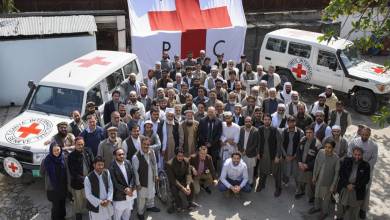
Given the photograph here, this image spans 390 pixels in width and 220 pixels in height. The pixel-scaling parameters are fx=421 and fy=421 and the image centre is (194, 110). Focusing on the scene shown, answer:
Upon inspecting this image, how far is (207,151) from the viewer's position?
847 centimetres

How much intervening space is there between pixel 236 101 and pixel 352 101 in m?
5.00

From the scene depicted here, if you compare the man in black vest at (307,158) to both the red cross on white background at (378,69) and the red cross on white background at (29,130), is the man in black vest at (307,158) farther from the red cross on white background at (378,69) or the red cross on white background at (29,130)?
the red cross on white background at (378,69)

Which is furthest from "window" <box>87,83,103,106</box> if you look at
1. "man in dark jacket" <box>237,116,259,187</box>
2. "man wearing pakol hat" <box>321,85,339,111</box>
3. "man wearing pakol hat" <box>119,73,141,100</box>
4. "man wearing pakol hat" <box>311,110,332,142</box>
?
"man wearing pakol hat" <box>321,85,339,111</box>

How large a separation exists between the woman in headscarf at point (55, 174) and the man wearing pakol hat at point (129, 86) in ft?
9.81

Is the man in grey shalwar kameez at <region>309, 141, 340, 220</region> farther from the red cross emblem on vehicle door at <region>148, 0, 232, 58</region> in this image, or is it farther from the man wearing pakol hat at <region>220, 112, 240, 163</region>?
the red cross emblem on vehicle door at <region>148, 0, 232, 58</region>

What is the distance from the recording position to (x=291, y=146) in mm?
8203

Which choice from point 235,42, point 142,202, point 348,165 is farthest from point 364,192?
point 235,42

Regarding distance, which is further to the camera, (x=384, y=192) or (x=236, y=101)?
(x=236, y=101)

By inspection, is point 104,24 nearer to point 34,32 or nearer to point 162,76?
point 34,32

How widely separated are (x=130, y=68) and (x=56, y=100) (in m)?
2.41

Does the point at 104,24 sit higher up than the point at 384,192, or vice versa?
the point at 104,24

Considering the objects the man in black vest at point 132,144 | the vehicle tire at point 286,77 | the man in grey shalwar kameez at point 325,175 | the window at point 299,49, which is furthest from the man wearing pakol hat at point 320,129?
the vehicle tire at point 286,77

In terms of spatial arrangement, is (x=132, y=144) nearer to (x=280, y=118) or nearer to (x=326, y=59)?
(x=280, y=118)

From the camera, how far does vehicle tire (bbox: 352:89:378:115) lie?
12.3 metres
